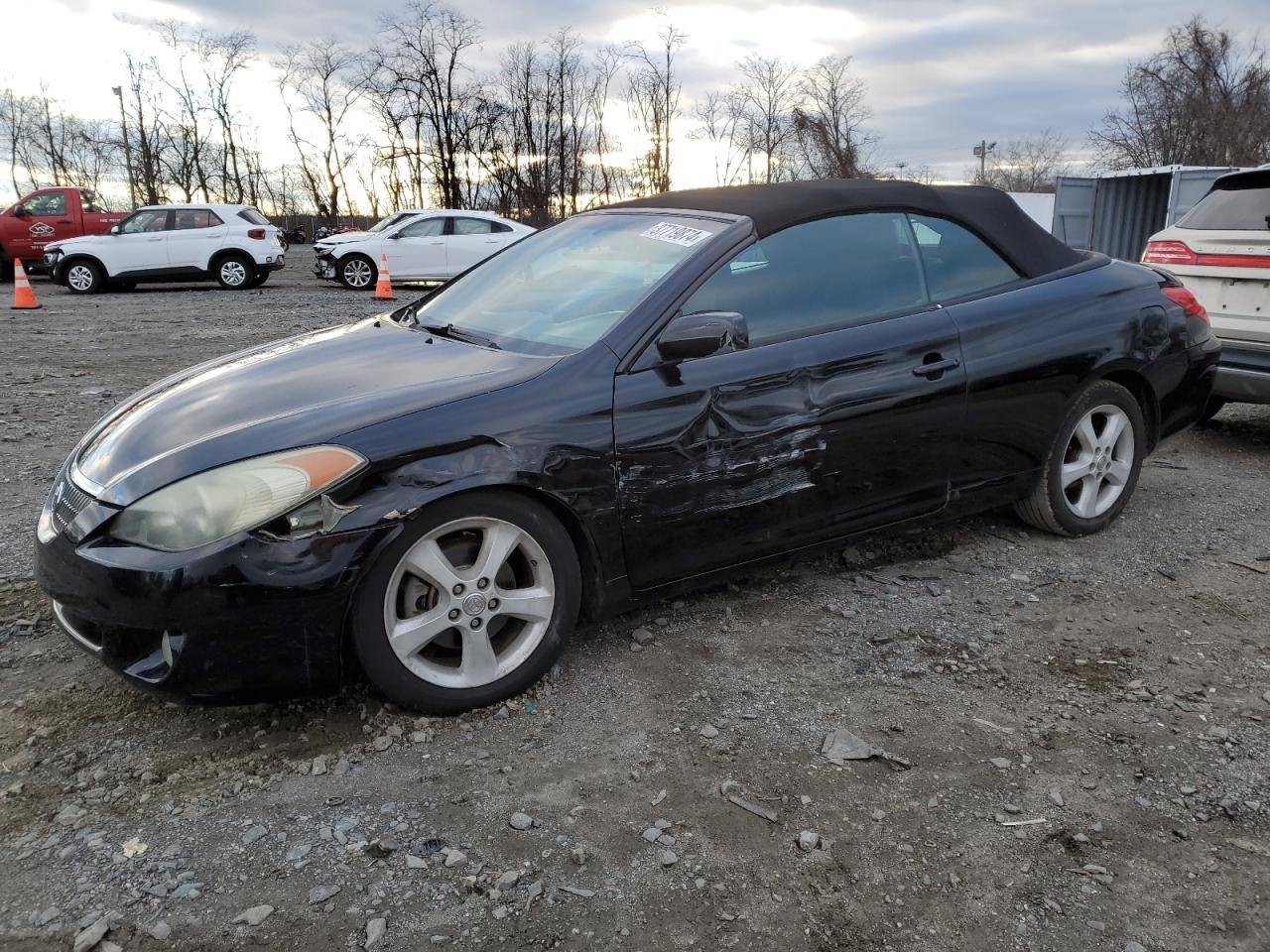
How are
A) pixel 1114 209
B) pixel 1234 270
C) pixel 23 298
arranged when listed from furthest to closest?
pixel 23 298 < pixel 1114 209 < pixel 1234 270

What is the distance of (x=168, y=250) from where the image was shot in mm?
17375

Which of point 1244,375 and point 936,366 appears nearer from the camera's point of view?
point 936,366

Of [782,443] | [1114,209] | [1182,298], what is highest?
[1114,209]

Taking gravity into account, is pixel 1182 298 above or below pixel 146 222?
below

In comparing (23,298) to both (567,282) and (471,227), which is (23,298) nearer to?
(471,227)

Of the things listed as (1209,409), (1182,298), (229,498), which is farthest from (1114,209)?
(229,498)

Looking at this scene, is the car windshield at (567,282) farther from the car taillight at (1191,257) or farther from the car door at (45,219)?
the car door at (45,219)

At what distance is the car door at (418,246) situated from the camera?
18172 millimetres

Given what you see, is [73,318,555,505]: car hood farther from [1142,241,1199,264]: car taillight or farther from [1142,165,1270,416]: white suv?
[1142,241,1199,264]: car taillight

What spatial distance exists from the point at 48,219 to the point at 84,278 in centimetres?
267

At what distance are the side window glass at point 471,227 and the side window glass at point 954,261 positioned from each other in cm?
1553

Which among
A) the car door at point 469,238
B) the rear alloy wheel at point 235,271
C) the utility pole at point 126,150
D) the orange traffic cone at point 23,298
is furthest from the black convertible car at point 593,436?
the utility pole at point 126,150

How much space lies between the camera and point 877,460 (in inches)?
135

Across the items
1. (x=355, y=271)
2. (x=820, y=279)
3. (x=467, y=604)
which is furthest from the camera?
(x=355, y=271)
